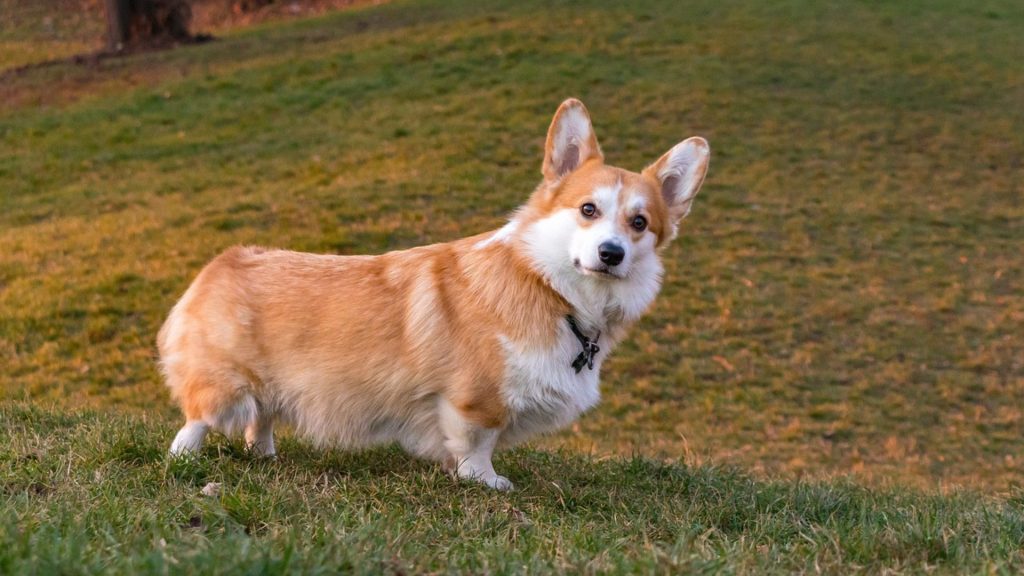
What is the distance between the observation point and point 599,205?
4.50m

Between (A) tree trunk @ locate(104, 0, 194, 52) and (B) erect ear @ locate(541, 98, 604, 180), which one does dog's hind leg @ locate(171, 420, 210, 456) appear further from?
(A) tree trunk @ locate(104, 0, 194, 52)

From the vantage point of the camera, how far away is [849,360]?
374 inches

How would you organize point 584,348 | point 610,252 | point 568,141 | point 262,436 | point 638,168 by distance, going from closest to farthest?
point 610,252
point 584,348
point 568,141
point 262,436
point 638,168

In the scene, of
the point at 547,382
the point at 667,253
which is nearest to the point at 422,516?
the point at 547,382

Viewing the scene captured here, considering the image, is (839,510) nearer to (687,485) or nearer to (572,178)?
(687,485)

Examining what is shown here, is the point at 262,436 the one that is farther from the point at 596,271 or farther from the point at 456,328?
the point at 596,271

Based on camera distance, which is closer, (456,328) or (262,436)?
(456,328)

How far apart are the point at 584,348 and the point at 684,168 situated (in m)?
1.05

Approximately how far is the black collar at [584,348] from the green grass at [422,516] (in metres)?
0.60

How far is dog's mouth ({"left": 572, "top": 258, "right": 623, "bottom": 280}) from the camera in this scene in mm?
4402

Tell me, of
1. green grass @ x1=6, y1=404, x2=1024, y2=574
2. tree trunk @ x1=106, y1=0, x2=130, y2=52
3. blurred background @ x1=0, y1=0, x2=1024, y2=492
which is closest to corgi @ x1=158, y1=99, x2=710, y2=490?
green grass @ x1=6, y1=404, x2=1024, y2=574

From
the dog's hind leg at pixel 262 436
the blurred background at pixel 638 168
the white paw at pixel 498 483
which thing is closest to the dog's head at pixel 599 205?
the white paw at pixel 498 483

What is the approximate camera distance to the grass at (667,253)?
3812mm

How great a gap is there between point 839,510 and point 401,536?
2.25 m
